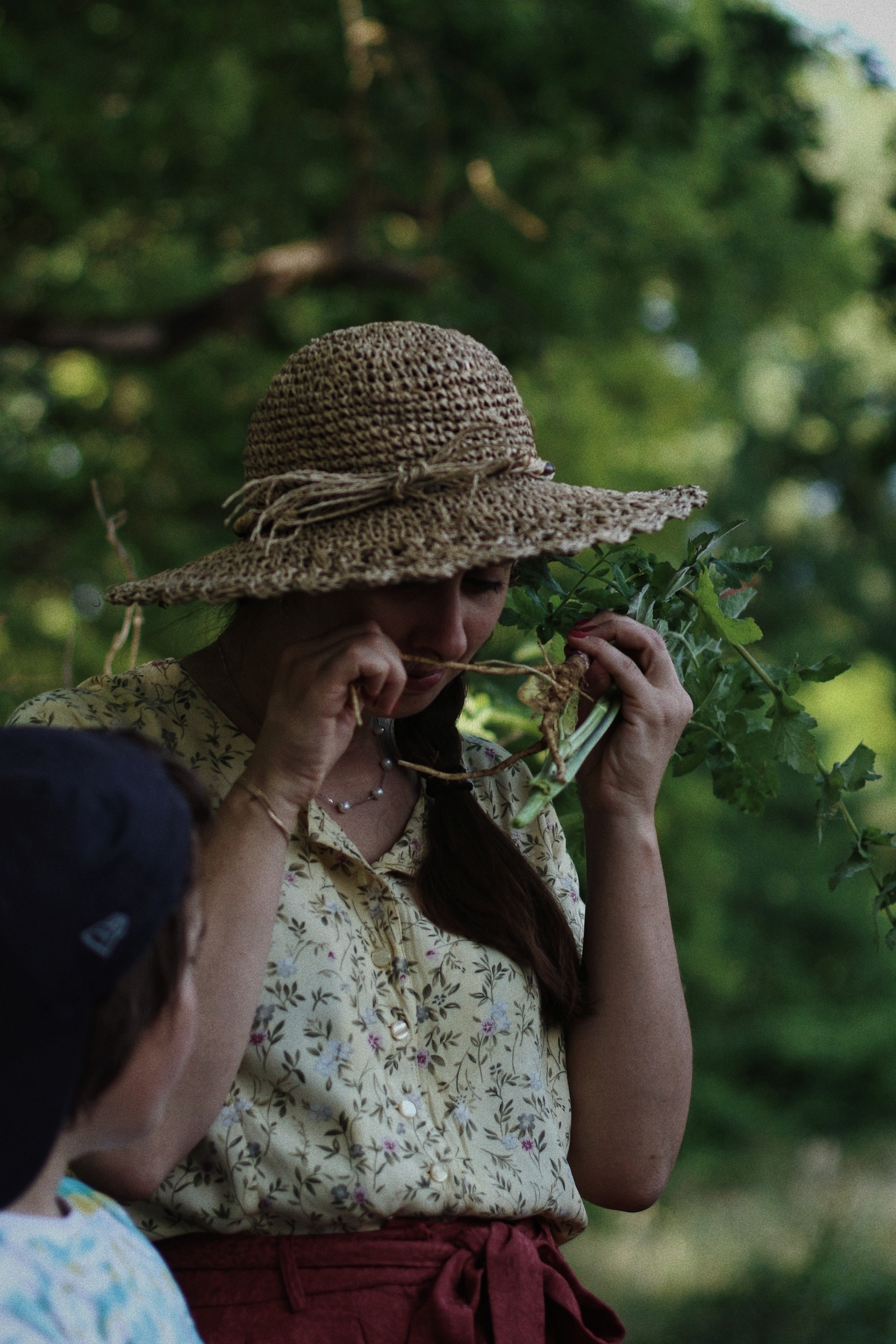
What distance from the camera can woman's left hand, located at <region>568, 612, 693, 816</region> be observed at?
6.20ft

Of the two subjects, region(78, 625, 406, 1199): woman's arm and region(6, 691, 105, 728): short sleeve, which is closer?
region(78, 625, 406, 1199): woman's arm

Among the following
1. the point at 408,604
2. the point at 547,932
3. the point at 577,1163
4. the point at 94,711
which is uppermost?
the point at 408,604

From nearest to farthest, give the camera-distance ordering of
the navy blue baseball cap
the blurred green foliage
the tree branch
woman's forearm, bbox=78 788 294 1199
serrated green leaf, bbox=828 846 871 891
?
the navy blue baseball cap → woman's forearm, bbox=78 788 294 1199 → serrated green leaf, bbox=828 846 871 891 → the tree branch → the blurred green foliage

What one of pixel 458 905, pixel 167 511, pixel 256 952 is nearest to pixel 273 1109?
pixel 256 952

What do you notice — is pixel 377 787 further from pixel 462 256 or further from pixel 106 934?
pixel 462 256

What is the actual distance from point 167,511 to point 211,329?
1975 millimetres

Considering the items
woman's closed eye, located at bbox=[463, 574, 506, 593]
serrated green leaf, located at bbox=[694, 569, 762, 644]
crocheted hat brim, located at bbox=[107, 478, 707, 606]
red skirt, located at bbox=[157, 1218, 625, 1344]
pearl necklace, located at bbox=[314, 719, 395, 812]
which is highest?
crocheted hat brim, located at bbox=[107, 478, 707, 606]

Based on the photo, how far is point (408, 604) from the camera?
172 cm

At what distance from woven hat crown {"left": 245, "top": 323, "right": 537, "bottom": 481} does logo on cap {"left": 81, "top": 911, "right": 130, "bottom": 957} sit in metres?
0.79

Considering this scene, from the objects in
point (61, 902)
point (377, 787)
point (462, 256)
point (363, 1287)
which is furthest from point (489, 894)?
point (462, 256)

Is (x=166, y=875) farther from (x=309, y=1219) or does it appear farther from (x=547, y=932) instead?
(x=547, y=932)

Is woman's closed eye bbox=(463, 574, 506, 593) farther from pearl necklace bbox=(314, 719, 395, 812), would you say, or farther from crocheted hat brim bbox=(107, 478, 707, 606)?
pearl necklace bbox=(314, 719, 395, 812)

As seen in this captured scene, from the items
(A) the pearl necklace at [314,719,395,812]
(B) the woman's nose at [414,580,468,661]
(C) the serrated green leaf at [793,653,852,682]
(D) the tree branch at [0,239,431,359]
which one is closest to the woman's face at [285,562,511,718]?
(B) the woman's nose at [414,580,468,661]

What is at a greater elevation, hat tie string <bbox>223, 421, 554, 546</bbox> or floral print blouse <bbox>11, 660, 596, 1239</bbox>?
hat tie string <bbox>223, 421, 554, 546</bbox>
